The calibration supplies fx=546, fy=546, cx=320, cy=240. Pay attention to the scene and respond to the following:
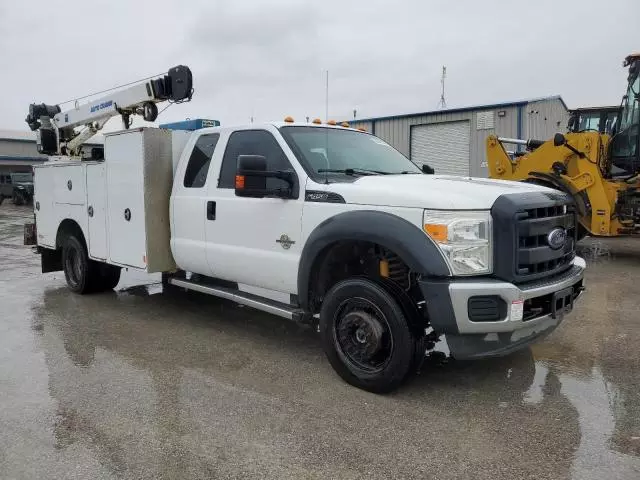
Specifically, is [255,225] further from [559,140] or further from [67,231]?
[559,140]

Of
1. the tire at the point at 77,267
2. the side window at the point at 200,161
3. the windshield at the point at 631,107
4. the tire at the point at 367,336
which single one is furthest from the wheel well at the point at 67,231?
the windshield at the point at 631,107

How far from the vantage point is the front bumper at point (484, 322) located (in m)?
3.45

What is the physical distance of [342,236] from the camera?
3.92m

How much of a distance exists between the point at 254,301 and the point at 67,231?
389 cm

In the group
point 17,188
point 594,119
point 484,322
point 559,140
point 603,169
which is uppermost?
point 594,119

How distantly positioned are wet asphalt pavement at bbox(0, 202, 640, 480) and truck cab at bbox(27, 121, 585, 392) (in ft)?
1.40

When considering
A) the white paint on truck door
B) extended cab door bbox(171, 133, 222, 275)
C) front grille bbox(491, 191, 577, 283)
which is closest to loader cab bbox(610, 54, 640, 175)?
front grille bbox(491, 191, 577, 283)

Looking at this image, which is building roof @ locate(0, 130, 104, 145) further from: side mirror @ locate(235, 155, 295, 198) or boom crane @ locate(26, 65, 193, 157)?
side mirror @ locate(235, 155, 295, 198)

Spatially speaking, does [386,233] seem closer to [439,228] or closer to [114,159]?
[439,228]

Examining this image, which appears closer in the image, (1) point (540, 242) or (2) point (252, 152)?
(1) point (540, 242)

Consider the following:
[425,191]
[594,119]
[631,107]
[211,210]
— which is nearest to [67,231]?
[211,210]

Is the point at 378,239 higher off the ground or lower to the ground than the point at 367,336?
higher

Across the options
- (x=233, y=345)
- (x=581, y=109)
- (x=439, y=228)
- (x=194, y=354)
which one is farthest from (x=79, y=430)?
(x=581, y=109)

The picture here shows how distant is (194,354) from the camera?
4.85 meters
